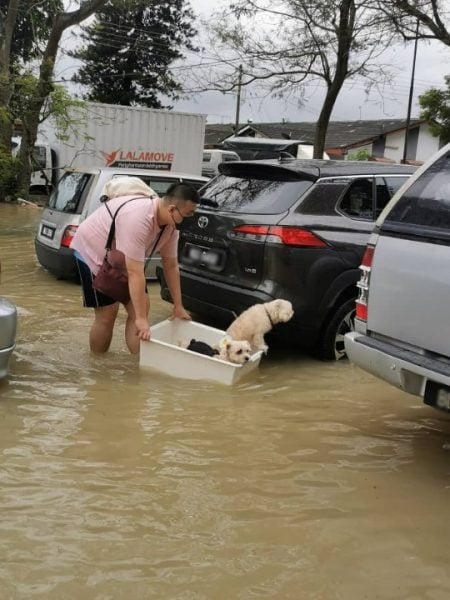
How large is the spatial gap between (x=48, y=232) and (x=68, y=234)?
60cm

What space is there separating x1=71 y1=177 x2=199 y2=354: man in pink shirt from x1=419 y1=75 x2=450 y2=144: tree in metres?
21.3

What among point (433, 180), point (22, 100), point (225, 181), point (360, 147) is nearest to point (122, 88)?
point (360, 147)

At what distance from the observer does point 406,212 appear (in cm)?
348

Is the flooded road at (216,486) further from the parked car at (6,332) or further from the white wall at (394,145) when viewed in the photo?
the white wall at (394,145)

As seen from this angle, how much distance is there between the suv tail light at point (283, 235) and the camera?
16.5 ft

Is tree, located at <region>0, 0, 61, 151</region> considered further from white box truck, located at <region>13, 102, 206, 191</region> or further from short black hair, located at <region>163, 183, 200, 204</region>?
short black hair, located at <region>163, 183, 200, 204</region>

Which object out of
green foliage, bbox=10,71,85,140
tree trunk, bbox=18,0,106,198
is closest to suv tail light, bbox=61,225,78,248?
green foliage, bbox=10,71,85,140

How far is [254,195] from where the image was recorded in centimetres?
545

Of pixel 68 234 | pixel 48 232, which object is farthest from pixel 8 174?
pixel 68 234

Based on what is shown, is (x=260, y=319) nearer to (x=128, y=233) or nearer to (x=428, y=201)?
(x=128, y=233)

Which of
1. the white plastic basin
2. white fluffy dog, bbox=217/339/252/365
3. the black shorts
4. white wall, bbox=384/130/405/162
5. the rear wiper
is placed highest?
white wall, bbox=384/130/405/162

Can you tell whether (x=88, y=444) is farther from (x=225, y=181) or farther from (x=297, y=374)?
(x=225, y=181)

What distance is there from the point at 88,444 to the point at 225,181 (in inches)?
120

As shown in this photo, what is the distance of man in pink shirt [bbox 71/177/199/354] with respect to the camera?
4547mm
